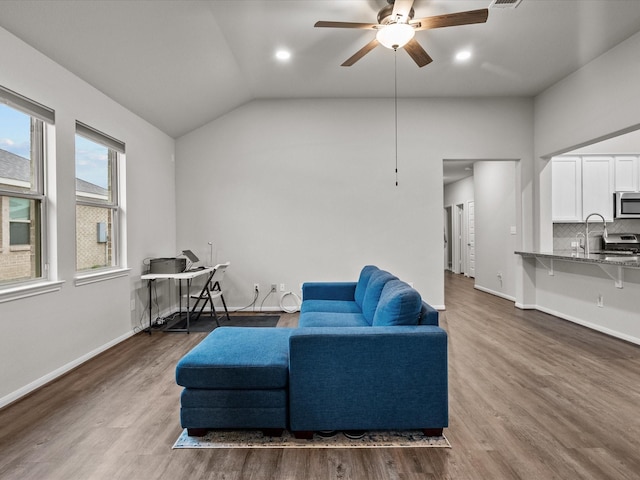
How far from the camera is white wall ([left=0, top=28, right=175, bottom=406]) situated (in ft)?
8.51

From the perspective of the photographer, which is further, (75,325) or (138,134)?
(138,134)

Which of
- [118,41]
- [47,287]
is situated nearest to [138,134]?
[118,41]

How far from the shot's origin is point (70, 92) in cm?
321

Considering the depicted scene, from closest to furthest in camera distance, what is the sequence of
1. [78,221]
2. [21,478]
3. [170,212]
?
[21,478] < [78,221] < [170,212]

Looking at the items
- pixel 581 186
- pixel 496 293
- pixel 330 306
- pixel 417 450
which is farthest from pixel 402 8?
pixel 496 293

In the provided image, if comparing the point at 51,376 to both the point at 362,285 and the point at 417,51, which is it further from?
the point at 417,51

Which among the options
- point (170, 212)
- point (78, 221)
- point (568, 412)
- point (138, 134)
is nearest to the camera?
point (568, 412)

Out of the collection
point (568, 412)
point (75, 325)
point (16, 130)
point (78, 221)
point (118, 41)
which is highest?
point (118, 41)

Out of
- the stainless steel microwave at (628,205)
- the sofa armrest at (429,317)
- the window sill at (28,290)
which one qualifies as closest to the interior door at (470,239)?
the stainless steel microwave at (628,205)

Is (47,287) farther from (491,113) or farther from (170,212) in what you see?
(491,113)

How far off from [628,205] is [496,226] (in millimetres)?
1943

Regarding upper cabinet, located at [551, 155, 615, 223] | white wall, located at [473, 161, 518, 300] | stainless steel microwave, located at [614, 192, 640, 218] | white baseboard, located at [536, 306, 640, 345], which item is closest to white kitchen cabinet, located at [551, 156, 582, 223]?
upper cabinet, located at [551, 155, 615, 223]

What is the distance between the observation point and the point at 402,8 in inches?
104

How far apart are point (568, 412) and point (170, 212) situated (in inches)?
200
